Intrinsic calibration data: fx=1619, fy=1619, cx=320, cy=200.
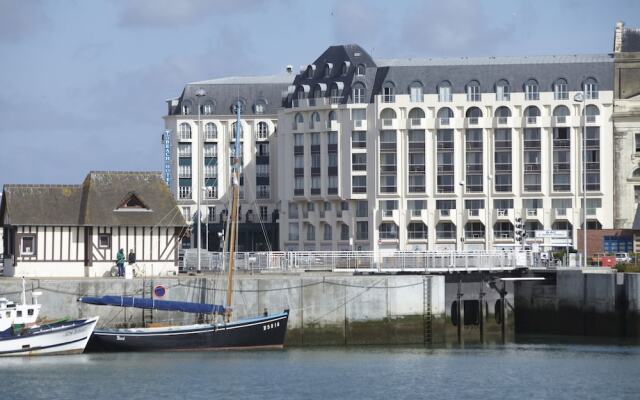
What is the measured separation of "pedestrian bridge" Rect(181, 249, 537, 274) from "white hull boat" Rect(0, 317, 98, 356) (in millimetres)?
12710

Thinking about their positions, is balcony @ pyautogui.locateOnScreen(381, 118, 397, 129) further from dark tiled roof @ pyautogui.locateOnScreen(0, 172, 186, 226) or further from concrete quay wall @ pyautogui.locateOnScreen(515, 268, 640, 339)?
dark tiled roof @ pyautogui.locateOnScreen(0, 172, 186, 226)

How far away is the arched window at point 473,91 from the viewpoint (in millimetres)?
154250

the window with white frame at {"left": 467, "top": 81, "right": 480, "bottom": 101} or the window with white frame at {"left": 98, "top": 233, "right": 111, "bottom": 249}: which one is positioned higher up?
the window with white frame at {"left": 467, "top": 81, "right": 480, "bottom": 101}

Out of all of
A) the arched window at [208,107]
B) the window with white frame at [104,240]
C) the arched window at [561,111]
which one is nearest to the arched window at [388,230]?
the arched window at [561,111]

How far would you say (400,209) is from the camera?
156m

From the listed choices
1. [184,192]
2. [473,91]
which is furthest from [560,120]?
[184,192]

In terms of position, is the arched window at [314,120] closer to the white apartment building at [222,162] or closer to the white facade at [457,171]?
the white facade at [457,171]

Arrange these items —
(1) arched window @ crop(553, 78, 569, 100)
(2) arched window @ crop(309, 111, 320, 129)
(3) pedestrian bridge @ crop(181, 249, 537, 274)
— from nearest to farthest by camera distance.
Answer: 1. (3) pedestrian bridge @ crop(181, 249, 537, 274)
2. (1) arched window @ crop(553, 78, 569, 100)
3. (2) arched window @ crop(309, 111, 320, 129)

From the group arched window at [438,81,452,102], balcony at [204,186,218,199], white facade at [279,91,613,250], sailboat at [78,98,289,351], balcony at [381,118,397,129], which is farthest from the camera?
balcony at [204,186,218,199]

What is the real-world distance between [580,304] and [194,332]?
27.2 meters

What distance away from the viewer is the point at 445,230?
510ft

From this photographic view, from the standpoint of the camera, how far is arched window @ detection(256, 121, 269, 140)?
6880 inches

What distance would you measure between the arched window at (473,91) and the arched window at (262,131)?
28.4m

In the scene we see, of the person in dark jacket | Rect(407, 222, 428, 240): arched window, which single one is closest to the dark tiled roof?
the person in dark jacket
